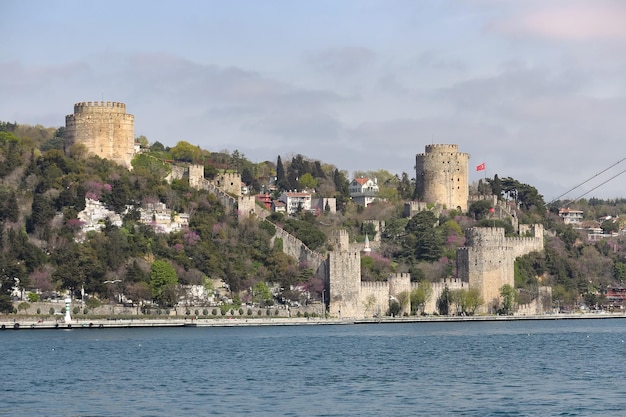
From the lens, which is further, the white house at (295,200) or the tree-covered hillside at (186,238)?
the white house at (295,200)

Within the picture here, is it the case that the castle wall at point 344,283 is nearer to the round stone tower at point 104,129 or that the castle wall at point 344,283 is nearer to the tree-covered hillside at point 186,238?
the tree-covered hillside at point 186,238

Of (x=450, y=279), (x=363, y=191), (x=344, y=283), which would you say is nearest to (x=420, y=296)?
(x=450, y=279)

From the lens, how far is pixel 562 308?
264ft

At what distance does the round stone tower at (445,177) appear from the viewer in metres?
90.2

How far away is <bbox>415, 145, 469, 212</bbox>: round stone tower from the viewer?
9019 cm

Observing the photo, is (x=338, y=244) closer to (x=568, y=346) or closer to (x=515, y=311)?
(x=515, y=311)

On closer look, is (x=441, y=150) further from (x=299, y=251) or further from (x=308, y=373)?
(x=308, y=373)

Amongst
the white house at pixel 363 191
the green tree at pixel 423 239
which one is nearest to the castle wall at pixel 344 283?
the green tree at pixel 423 239

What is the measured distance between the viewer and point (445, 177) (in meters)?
90.3

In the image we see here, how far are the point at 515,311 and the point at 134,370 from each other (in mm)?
37074

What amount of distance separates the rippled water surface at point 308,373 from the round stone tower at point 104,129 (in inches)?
661

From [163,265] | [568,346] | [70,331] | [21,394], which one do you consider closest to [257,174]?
[163,265]

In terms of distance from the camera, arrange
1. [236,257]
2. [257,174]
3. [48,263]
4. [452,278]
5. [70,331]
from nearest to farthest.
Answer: [70,331] → [48,263] → [236,257] → [452,278] → [257,174]

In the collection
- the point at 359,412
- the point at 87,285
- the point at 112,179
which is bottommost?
the point at 359,412
